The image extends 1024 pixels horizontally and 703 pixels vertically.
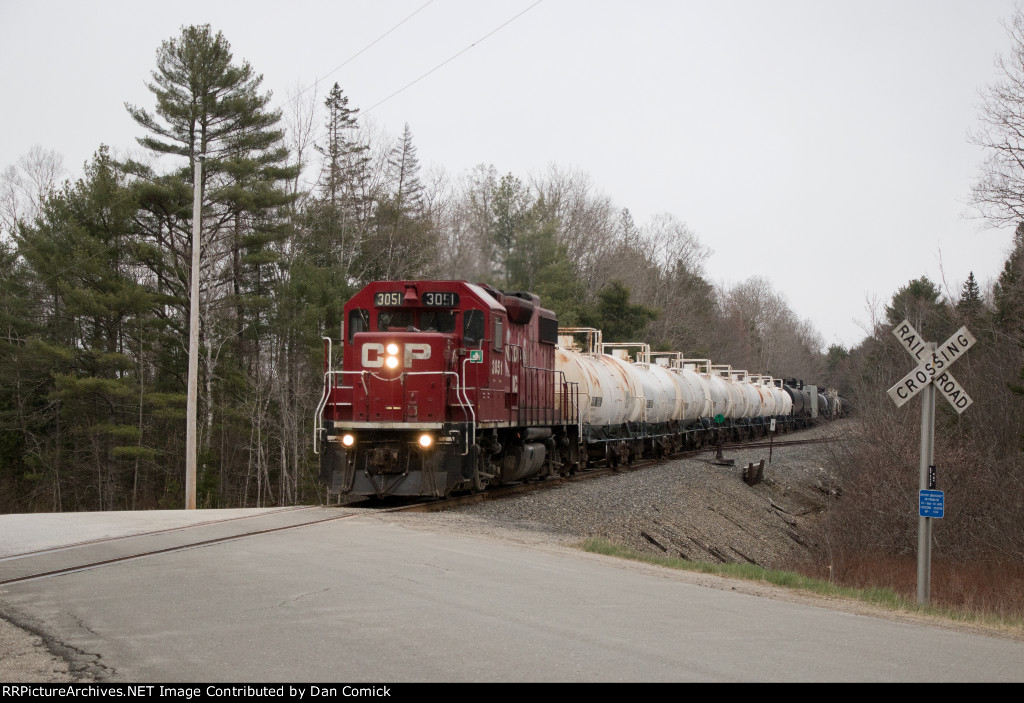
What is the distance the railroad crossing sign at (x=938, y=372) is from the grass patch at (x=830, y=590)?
94.1 inches

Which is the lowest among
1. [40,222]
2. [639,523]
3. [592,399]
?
[639,523]

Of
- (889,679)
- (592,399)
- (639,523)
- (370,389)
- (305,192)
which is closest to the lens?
(889,679)

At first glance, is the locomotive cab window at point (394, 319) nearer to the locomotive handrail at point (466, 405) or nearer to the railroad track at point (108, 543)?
the locomotive handrail at point (466, 405)

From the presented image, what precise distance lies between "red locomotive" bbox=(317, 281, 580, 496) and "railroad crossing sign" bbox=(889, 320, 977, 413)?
651 centimetres

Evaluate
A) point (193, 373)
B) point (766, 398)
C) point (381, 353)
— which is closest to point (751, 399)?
point (766, 398)

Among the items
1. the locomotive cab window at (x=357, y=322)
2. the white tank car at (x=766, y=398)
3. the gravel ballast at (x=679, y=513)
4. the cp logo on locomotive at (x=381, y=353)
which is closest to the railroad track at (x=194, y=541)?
the gravel ballast at (x=679, y=513)

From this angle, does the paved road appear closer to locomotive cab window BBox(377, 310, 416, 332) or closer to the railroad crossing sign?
the railroad crossing sign

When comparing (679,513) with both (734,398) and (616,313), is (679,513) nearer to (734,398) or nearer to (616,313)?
(734,398)

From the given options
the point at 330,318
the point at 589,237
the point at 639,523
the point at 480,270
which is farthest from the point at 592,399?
the point at 589,237

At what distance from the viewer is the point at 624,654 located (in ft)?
20.7

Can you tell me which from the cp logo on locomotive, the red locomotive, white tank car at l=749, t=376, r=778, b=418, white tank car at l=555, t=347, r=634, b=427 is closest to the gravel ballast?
the red locomotive

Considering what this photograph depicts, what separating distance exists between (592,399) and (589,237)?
22.1 m

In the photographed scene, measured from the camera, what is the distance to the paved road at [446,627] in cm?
594
